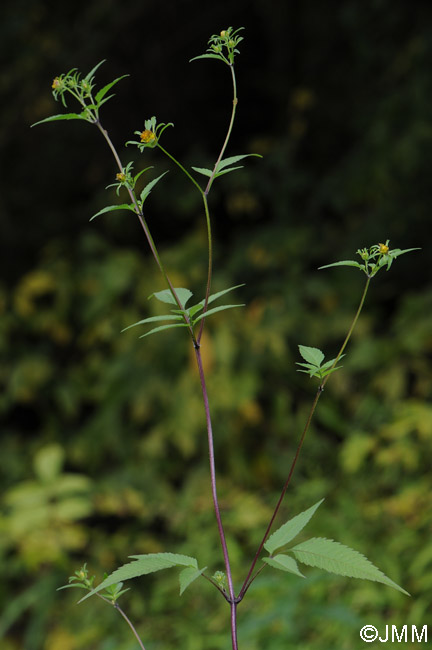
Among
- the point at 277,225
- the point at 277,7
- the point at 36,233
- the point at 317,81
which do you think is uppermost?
the point at 277,7

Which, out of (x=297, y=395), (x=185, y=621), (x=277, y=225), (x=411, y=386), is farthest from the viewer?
(x=277, y=225)

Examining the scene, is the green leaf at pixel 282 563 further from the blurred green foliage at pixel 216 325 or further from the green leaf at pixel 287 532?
the blurred green foliage at pixel 216 325

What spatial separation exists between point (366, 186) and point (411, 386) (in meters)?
1.02

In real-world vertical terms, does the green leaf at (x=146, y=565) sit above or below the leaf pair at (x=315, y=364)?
below

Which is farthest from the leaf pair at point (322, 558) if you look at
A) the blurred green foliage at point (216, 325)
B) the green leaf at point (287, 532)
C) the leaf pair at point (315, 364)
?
the blurred green foliage at point (216, 325)

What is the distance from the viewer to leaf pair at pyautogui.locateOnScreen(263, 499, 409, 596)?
0.54m

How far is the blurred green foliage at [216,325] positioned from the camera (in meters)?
2.36

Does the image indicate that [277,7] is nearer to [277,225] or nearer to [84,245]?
[277,225]

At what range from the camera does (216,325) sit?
308 centimetres

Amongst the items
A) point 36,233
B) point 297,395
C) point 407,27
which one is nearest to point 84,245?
point 36,233

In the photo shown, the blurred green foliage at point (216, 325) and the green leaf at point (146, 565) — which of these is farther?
the blurred green foliage at point (216, 325)

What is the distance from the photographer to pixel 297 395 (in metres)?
2.99

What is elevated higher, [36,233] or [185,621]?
[36,233]

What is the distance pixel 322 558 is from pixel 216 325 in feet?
8.27
